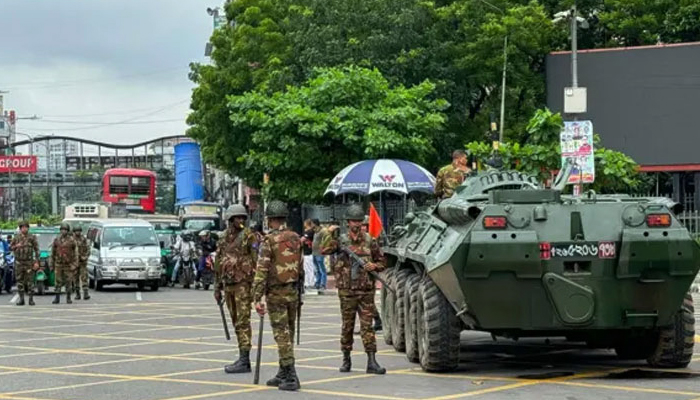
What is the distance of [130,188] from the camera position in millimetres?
58562

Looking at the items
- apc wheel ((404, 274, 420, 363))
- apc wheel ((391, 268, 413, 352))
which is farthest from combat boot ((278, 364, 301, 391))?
apc wheel ((391, 268, 413, 352))

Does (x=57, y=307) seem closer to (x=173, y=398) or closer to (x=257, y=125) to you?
(x=257, y=125)

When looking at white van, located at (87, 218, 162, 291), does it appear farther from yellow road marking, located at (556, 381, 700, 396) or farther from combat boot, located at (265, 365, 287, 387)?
yellow road marking, located at (556, 381, 700, 396)

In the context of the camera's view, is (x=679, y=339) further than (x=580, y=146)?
No

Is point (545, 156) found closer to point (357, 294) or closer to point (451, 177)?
point (451, 177)

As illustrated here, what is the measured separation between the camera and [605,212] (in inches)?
473

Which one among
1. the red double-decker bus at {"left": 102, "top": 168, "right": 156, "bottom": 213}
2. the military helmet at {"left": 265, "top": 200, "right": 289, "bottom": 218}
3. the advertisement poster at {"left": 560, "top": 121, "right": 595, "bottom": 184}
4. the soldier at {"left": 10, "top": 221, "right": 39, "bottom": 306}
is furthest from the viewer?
the red double-decker bus at {"left": 102, "top": 168, "right": 156, "bottom": 213}

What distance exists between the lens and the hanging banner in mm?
86312

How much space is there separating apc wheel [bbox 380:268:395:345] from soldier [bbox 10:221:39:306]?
38.0 ft

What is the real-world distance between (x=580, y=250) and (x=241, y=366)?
378 centimetres

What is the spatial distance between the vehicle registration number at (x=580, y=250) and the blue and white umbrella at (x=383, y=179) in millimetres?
17077

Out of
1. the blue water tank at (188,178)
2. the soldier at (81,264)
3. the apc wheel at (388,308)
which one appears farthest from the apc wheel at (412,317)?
the blue water tank at (188,178)

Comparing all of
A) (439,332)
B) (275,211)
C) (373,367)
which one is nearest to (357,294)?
(373,367)

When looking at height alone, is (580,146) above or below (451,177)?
above
